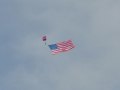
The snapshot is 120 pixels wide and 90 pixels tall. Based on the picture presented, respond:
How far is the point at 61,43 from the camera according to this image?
59.8 metres

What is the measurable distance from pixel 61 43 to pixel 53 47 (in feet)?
12.3

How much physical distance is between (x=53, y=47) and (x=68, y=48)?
509 centimetres

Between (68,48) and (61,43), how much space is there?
426 cm

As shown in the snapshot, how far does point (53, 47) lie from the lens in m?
57.6

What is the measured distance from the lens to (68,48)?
5666cm
